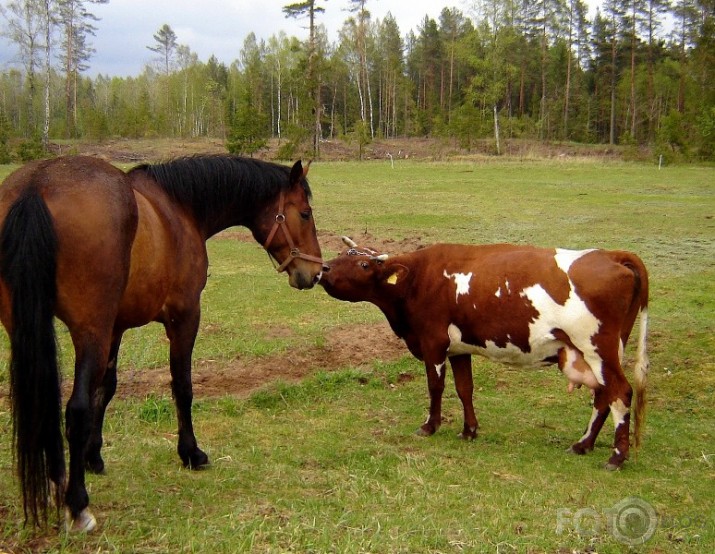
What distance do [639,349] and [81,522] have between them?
14.5 ft

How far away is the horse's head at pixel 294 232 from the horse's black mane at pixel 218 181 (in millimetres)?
79

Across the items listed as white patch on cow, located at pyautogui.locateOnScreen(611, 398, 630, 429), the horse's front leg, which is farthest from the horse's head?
white patch on cow, located at pyautogui.locateOnScreen(611, 398, 630, 429)

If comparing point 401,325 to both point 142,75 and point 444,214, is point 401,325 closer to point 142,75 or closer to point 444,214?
point 444,214

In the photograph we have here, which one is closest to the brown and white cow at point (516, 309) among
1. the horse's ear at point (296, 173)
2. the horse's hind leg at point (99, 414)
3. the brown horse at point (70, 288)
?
the horse's ear at point (296, 173)

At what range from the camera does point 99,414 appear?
5.02 m

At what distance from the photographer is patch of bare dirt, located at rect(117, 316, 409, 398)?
24.1 ft

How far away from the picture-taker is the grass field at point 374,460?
3.91 metres

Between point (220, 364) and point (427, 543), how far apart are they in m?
4.81

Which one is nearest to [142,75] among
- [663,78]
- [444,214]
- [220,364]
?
[663,78]

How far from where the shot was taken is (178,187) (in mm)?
5352

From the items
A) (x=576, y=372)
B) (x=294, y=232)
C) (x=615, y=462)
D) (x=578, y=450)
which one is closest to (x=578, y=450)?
(x=578, y=450)

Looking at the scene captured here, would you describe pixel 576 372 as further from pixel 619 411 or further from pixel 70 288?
pixel 70 288

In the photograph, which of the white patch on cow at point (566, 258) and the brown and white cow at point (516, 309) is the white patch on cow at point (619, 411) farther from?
the white patch on cow at point (566, 258)

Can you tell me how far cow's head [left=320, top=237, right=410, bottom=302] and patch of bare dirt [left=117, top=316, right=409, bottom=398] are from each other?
151 cm
